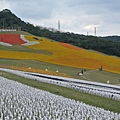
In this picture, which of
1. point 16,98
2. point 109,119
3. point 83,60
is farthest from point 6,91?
point 83,60

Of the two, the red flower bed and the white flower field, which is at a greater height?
the red flower bed

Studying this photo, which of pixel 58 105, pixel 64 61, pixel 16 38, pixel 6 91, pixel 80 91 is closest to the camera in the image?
pixel 58 105

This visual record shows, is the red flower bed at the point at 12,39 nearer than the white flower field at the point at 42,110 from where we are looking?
No

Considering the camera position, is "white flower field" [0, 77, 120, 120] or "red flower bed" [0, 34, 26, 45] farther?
"red flower bed" [0, 34, 26, 45]

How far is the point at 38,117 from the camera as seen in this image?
10711 mm

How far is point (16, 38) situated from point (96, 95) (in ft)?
174

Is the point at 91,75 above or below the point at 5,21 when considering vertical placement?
below

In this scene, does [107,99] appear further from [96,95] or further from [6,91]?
[6,91]

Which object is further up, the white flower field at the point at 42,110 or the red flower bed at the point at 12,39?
the red flower bed at the point at 12,39

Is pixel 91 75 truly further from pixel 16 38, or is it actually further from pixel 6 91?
A: pixel 16 38

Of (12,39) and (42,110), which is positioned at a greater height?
(12,39)

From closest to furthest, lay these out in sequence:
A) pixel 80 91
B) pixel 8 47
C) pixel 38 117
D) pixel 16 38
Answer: pixel 38 117 → pixel 80 91 → pixel 8 47 → pixel 16 38

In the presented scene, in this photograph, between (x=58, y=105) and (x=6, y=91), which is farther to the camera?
(x=6, y=91)

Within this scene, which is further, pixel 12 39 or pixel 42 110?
pixel 12 39
